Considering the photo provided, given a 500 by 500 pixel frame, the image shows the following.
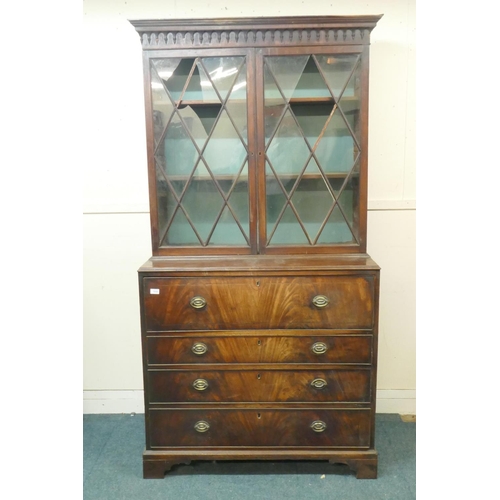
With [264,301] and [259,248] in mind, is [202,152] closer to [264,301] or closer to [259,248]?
[259,248]

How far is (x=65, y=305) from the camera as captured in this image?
0.92m

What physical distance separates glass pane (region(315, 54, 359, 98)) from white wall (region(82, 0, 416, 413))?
0.35 m

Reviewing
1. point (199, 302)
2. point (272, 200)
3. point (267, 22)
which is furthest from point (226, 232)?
point (267, 22)

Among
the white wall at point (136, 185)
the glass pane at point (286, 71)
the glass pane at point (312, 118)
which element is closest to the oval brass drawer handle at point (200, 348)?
the white wall at point (136, 185)

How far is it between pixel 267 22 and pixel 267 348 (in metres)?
1.39

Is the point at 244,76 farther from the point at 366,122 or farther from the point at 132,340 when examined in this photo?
the point at 132,340

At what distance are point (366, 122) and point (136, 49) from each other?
1.24m

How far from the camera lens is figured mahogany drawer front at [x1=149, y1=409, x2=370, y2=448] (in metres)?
1.77

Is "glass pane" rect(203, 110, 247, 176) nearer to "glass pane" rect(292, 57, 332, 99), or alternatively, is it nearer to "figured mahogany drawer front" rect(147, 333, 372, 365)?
"glass pane" rect(292, 57, 332, 99)

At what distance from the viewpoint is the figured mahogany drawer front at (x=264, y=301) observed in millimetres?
1710

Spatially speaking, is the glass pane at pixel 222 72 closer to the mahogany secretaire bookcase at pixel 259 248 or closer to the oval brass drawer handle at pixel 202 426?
the mahogany secretaire bookcase at pixel 259 248

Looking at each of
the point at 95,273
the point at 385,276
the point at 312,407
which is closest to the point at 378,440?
the point at 312,407

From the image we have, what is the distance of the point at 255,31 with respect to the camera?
68.2 inches

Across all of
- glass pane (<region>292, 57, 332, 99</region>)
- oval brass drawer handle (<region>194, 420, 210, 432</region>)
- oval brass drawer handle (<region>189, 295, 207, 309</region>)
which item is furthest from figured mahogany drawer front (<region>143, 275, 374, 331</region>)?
glass pane (<region>292, 57, 332, 99</region>)
